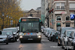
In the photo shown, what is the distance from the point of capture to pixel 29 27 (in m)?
25.4

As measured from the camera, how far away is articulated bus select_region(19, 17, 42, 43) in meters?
25.0

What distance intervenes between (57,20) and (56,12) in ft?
10.3

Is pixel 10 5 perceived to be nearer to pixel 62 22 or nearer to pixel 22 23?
pixel 62 22

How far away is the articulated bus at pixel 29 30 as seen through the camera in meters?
25.0

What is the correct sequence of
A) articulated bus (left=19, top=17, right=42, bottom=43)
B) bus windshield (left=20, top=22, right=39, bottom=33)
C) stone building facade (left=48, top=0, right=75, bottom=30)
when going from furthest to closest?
stone building facade (left=48, top=0, right=75, bottom=30) < bus windshield (left=20, top=22, right=39, bottom=33) < articulated bus (left=19, top=17, right=42, bottom=43)

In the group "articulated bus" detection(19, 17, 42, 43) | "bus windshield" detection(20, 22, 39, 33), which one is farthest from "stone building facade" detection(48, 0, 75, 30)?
"bus windshield" detection(20, 22, 39, 33)

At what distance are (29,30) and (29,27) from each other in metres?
0.34

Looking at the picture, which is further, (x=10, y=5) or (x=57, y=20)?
(x=57, y=20)

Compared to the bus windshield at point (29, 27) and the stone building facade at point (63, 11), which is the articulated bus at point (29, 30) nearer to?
the bus windshield at point (29, 27)

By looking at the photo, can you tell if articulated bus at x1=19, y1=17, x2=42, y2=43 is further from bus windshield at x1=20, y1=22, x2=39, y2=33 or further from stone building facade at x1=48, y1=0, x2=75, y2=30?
stone building facade at x1=48, y1=0, x2=75, y2=30

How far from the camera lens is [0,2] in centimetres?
6059

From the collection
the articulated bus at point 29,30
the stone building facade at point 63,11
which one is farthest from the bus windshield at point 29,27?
the stone building facade at point 63,11

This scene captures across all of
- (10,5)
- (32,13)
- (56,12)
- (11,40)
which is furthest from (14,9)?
(32,13)

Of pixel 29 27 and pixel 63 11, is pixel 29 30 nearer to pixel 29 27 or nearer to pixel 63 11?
pixel 29 27
